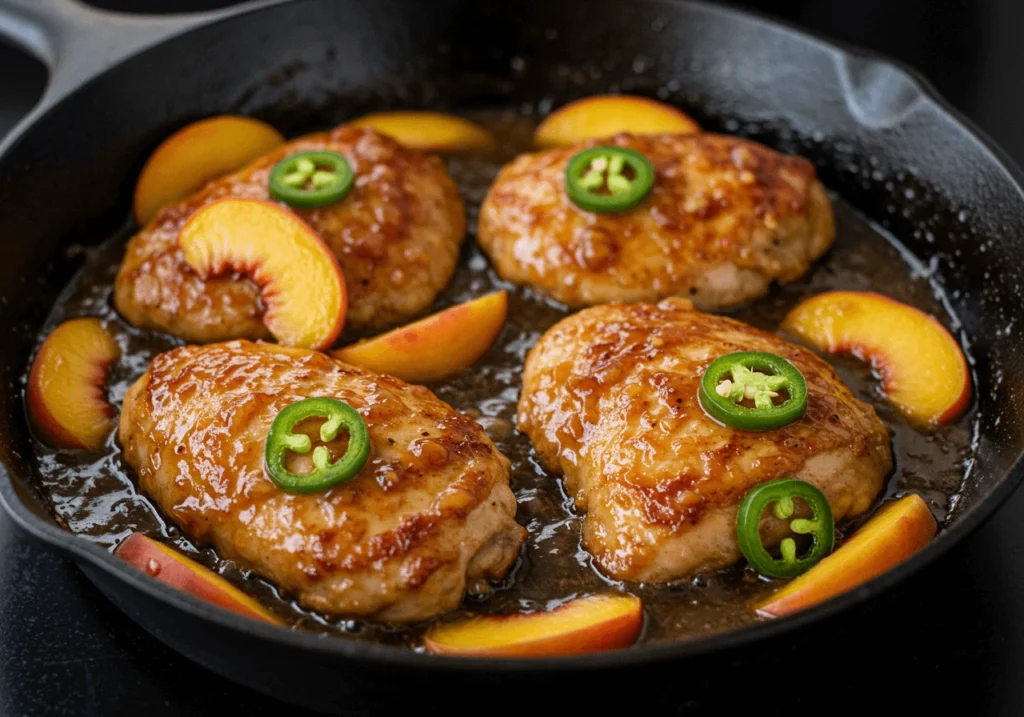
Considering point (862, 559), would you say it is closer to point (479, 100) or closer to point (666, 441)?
point (666, 441)

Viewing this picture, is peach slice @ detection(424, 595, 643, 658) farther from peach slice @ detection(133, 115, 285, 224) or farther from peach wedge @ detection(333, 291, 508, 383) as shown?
peach slice @ detection(133, 115, 285, 224)

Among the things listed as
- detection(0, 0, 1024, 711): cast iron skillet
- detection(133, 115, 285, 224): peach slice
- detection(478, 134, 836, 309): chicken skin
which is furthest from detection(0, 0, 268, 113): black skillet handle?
detection(478, 134, 836, 309): chicken skin

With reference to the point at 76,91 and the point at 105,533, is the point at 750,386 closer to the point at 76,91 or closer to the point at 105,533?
the point at 105,533

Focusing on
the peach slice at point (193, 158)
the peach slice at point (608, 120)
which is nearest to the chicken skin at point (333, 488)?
the peach slice at point (193, 158)

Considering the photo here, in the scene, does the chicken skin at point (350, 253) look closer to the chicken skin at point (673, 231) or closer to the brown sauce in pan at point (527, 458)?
Answer: the brown sauce in pan at point (527, 458)

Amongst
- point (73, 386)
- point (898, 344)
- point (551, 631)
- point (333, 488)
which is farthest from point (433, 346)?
point (898, 344)

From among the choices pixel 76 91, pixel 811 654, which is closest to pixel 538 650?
pixel 811 654

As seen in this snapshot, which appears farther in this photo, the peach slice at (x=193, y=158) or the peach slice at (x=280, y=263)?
the peach slice at (x=193, y=158)
